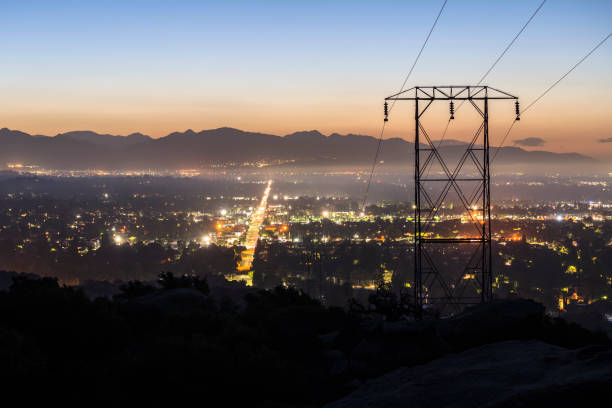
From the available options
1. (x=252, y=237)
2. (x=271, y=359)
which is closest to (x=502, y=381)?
(x=271, y=359)

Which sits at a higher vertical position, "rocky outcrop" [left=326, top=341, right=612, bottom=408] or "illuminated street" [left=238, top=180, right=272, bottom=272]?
"rocky outcrop" [left=326, top=341, right=612, bottom=408]

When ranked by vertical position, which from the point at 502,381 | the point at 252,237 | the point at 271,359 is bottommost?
the point at 252,237

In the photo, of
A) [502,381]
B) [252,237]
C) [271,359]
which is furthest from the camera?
[252,237]

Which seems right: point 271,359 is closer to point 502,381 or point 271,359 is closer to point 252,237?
point 502,381

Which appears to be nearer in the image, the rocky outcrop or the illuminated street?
the rocky outcrop

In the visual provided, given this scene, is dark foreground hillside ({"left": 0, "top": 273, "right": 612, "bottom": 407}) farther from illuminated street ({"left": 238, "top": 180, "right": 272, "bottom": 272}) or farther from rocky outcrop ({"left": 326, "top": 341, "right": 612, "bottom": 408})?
illuminated street ({"left": 238, "top": 180, "right": 272, "bottom": 272})

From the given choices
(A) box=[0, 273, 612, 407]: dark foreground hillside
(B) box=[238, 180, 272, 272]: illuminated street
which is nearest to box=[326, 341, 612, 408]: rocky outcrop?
(A) box=[0, 273, 612, 407]: dark foreground hillside

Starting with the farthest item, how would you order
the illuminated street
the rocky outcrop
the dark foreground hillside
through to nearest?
the illuminated street, the dark foreground hillside, the rocky outcrop

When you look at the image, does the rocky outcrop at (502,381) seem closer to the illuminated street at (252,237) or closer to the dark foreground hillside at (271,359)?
the dark foreground hillside at (271,359)

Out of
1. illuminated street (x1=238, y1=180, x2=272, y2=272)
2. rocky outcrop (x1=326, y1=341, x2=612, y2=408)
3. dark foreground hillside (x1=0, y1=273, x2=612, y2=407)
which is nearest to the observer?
rocky outcrop (x1=326, y1=341, x2=612, y2=408)
